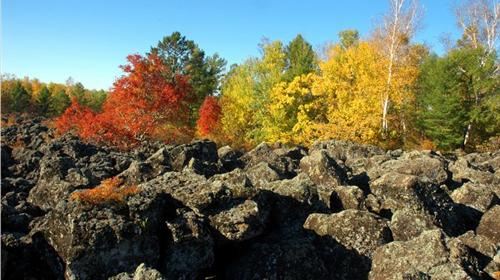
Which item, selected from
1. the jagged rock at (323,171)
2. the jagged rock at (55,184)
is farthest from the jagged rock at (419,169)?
the jagged rock at (55,184)

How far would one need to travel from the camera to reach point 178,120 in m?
38.2

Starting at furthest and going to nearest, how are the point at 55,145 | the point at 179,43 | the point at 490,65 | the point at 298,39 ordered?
1. the point at 179,43
2. the point at 298,39
3. the point at 490,65
4. the point at 55,145

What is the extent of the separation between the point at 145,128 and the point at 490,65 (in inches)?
1156

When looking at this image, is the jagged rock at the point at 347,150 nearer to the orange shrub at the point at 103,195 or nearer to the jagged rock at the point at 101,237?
the orange shrub at the point at 103,195

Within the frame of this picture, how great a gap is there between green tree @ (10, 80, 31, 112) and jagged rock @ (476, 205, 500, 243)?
8827 cm

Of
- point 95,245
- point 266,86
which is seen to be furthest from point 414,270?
point 266,86

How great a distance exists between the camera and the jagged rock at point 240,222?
986 cm

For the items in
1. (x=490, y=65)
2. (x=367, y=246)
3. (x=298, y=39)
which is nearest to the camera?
(x=367, y=246)

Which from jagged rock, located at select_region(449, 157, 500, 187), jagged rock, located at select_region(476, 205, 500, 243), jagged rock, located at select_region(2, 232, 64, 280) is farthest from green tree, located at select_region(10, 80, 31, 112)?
jagged rock, located at select_region(476, 205, 500, 243)

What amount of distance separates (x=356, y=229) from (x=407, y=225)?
4.57 ft

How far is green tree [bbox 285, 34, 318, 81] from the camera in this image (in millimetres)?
42750

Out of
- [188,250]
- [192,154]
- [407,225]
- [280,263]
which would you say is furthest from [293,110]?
[188,250]

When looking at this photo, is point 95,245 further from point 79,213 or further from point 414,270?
point 414,270

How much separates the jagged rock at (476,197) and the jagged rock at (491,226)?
5.98 feet
